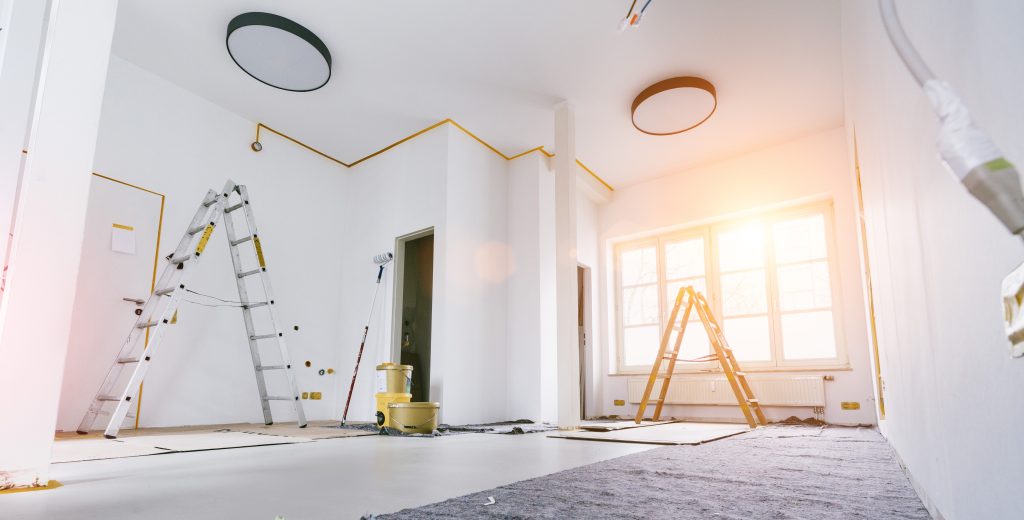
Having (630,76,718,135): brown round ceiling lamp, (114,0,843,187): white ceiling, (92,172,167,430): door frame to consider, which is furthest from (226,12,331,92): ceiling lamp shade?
(630,76,718,135): brown round ceiling lamp

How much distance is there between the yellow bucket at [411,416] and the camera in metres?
3.99

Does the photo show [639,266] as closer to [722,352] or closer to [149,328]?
[722,352]

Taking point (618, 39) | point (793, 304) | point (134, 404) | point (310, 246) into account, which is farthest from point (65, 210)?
point (793, 304)

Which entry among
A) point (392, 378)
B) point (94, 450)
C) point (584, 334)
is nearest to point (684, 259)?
point (584, 334)

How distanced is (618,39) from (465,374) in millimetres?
3227

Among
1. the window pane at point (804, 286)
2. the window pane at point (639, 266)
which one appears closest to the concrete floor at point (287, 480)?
the window pane at point (804, 286)

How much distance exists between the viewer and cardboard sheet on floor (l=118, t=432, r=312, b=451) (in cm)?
294

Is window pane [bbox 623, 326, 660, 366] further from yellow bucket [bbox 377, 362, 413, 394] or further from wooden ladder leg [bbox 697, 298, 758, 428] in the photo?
yellow bucket [bbox 377, 362, 413, 394]

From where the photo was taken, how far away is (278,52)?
13.9 feet

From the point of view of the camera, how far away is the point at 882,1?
1.33 ft

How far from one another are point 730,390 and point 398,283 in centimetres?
371

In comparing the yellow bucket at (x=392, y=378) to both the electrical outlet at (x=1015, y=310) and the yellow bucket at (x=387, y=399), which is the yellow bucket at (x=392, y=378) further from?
the electrical outlet at (x=1015, y=310)

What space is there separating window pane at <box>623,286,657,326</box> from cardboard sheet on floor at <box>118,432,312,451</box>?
466cm

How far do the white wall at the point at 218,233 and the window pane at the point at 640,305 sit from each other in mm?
3580
